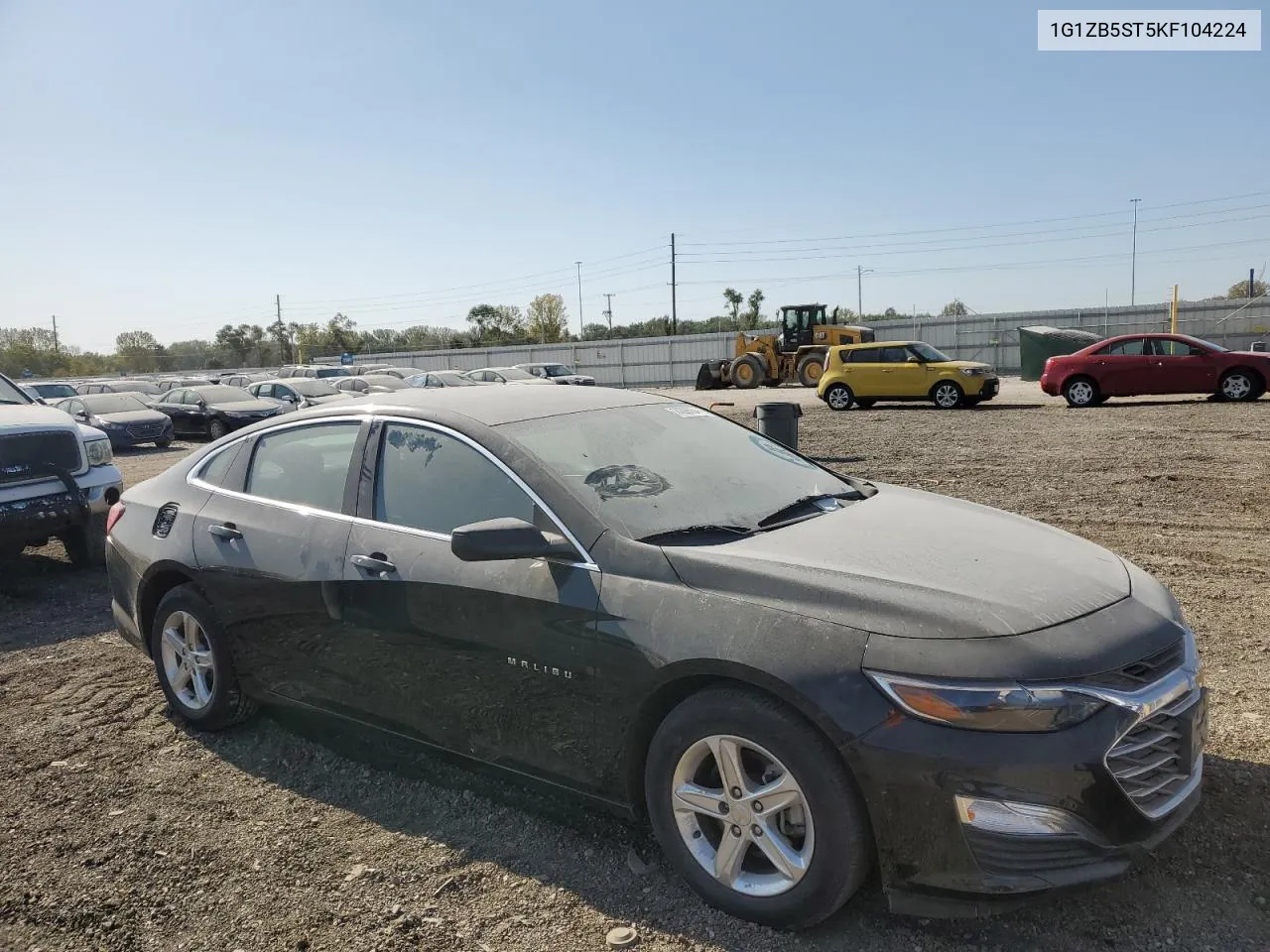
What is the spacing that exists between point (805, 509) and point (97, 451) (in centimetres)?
685

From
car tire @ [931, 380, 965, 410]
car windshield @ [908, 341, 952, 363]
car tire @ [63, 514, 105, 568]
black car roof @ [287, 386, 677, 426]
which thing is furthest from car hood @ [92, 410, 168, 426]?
black car roof @ [287, 386, 677, 426]

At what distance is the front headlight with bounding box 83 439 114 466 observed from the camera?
7.68m

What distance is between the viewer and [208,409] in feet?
72.3

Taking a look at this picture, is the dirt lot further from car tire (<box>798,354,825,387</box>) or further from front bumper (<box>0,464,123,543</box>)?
car tire (<box>798,354,825,387</box>)

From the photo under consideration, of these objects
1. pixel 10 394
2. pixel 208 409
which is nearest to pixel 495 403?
pixel 10 394

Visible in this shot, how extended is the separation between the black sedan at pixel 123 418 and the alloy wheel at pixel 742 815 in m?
20.1

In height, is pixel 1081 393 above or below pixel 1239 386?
below

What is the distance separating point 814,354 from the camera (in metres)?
31.3

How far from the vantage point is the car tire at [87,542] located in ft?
24.8

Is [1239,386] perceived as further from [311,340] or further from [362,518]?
[311,340]

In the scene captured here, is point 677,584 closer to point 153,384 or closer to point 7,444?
point 7,444

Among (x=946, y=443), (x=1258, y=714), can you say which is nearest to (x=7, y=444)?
(x=1258, y=714)

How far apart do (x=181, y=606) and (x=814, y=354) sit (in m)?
28.8

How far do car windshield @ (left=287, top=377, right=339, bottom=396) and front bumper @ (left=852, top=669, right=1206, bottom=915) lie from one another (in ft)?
83.1
